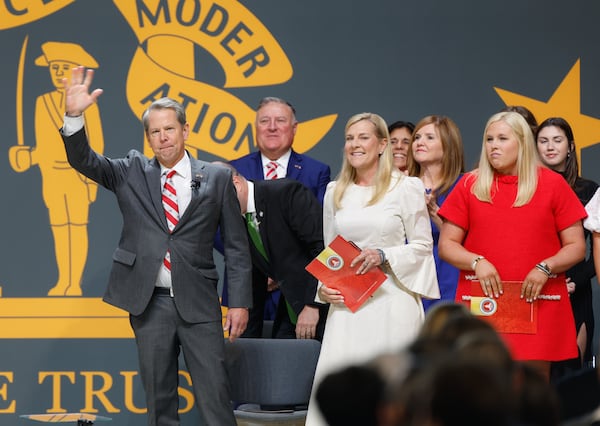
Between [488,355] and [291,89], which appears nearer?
[488,355]

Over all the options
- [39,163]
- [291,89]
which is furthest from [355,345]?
[39,163]

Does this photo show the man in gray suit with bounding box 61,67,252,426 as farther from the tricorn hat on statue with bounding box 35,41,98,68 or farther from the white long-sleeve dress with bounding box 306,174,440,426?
the tricorn hat on statue with bounding box 35,41,98,68

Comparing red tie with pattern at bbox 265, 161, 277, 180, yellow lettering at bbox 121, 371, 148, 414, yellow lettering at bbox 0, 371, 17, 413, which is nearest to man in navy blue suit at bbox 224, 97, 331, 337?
red tie with pattern at bbox 265, 161, 277, 180

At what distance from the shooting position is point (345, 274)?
13.4 feet

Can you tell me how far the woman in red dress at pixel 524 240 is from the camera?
12.6ft

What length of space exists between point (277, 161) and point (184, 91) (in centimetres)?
102

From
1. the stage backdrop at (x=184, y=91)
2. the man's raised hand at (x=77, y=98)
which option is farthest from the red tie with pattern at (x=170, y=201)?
the stage backdrop at (x=184, y=91)

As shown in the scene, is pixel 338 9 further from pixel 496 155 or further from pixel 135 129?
pixel 496 155

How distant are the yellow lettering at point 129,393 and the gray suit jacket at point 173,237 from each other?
5.64 ft

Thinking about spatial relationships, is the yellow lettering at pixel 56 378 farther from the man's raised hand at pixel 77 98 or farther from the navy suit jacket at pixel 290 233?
the man's raised hand at pixel 77 98

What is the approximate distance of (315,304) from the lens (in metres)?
4.56

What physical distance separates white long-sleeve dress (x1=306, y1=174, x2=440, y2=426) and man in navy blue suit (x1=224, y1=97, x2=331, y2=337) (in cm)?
94

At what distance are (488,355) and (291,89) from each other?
504 centimetres

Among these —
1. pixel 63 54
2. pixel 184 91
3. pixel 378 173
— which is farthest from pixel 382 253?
pixel 63 54
